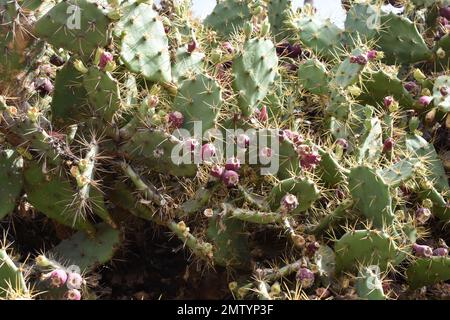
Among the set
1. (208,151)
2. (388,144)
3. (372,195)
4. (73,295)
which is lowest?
(388,144)

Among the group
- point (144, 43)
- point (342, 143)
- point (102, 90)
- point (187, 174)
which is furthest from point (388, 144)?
point (102, 90)

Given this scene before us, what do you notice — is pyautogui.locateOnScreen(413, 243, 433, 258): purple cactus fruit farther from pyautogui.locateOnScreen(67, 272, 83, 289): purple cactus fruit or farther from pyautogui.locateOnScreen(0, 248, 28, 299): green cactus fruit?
pyautogui.locateOnScreen(0, 248, 28, 299): green cactus fruit

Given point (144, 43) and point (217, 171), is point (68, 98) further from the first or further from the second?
point (217, 171)

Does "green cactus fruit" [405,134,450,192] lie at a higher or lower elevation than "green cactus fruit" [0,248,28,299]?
lower

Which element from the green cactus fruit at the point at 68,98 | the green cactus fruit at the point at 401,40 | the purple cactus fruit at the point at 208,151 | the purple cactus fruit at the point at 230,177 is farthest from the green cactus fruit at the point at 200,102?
the green cactus fruit at the point at 401,40

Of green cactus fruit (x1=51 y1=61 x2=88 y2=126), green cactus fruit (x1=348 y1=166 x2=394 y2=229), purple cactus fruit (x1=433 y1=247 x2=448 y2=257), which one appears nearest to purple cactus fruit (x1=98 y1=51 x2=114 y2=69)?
green cactus fruit (x1=51 y1=61 x2=88 y2=126)

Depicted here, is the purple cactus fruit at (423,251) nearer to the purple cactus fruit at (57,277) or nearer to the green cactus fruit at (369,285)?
the green cactus fruit at (369,285)

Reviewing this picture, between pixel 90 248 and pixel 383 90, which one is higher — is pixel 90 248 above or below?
above

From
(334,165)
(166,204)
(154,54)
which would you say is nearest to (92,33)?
(154,54)
